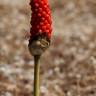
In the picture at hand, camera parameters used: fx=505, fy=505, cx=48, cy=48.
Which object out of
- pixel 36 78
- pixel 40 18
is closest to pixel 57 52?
pixel 36 78

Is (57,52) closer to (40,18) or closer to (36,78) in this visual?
(36,78)

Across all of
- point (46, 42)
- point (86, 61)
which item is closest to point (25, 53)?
point (86, 61)

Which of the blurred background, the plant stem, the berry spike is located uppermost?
the blurred background

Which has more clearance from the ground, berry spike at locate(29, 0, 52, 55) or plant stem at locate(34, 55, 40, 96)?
berry spike at locate(29, 0, 52, 55)

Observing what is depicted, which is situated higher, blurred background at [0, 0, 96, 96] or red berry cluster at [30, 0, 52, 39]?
blurred background at [0, 0, 96, 96]

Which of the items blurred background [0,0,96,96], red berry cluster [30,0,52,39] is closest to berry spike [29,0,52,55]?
red berry cluster [30,0,52,39]

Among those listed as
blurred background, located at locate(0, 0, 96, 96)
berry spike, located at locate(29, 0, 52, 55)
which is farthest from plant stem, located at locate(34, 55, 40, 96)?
blurred background, located at locate(0, 0, 96, 96)

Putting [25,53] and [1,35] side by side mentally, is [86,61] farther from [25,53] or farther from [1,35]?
[1,35]

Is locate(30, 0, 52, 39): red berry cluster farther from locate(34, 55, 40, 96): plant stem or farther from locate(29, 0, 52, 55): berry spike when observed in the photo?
locate(34, 55, 40, 96): plant stem

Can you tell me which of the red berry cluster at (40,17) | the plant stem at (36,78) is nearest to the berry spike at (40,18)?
the red berry cluster at (40,17)

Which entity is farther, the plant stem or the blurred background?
the blurred background
